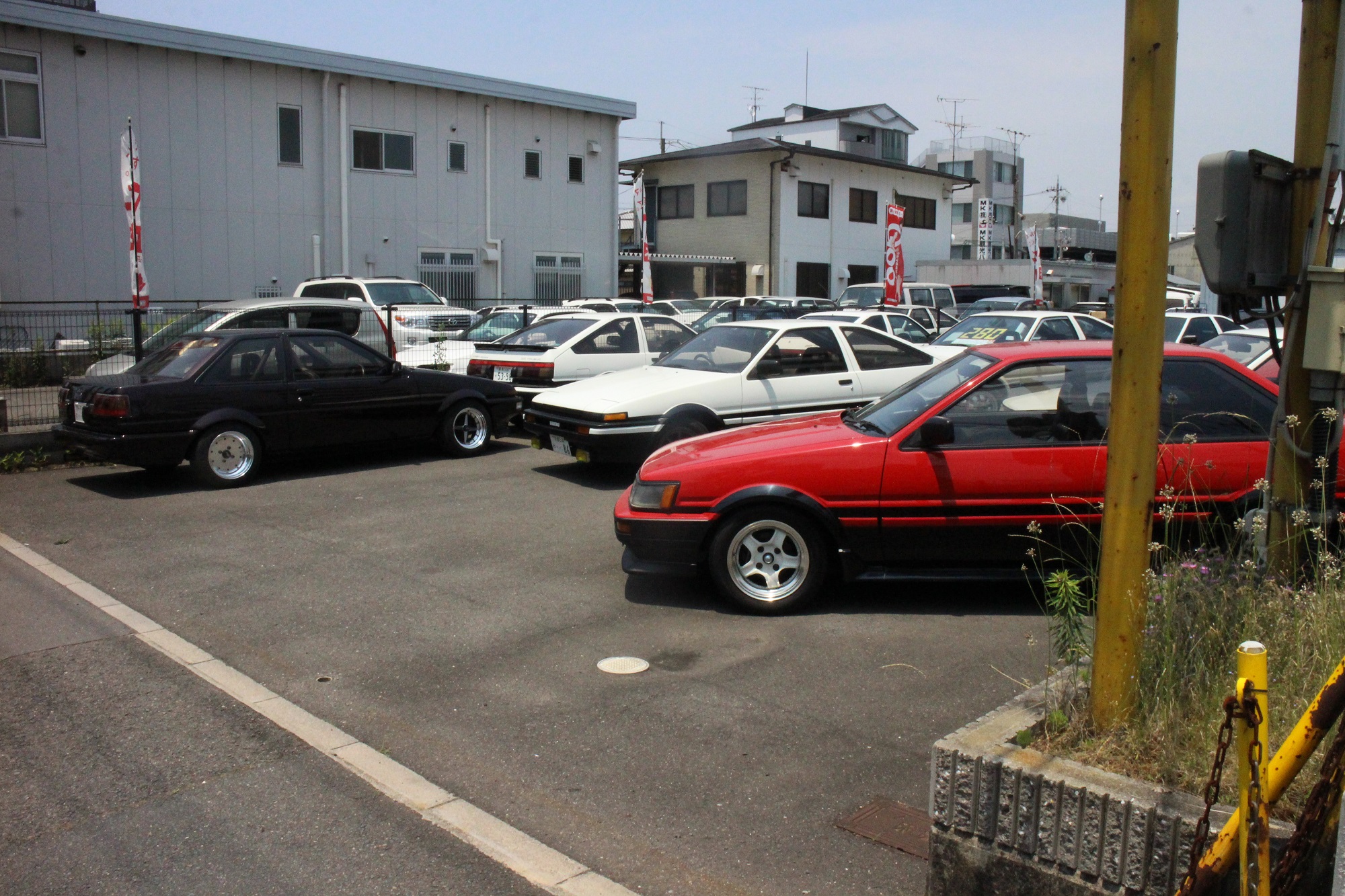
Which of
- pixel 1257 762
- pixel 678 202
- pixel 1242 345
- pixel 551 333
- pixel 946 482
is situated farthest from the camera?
pixel 678 202

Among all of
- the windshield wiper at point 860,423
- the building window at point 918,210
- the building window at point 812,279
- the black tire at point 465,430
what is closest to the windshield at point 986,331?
the black tire at point 465,430

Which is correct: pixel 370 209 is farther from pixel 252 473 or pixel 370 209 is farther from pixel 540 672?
pixel 540 672

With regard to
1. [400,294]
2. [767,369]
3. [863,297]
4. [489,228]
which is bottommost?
[767,369]

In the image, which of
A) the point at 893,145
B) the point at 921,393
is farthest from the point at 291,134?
the point at 893,145

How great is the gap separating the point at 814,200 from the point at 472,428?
30.4 metres

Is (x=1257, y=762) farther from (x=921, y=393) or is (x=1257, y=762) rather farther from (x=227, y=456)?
(x=227, y=456)

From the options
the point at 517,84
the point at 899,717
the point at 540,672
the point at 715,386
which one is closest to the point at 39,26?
the point at 517,84

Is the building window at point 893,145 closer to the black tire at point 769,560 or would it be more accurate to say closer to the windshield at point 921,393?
the windshield at point 921,393

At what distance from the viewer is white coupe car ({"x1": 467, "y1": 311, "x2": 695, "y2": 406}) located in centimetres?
1391

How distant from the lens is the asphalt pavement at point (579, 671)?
4262 mm

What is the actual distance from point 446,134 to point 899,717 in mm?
25999

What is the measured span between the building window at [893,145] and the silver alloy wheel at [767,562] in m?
49.2

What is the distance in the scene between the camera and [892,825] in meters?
4.23

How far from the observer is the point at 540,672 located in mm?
5883
